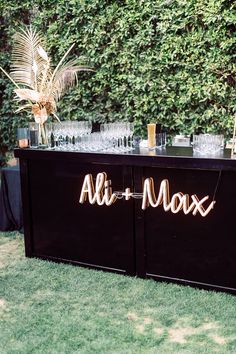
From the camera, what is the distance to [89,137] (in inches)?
178

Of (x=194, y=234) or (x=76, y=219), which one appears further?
(x=76, y=219)

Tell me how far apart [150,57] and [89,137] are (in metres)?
1.15

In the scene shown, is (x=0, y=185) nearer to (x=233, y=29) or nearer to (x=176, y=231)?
(x=176, y=231)

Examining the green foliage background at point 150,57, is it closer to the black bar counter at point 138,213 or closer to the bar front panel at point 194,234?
the black bar counter at point 138,213

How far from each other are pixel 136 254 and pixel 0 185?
2290mm

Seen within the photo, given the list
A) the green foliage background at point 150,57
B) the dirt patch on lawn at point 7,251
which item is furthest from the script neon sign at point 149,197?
the green foliage background at point 150,57

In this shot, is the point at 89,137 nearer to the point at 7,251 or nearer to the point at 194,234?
the point at 194,234

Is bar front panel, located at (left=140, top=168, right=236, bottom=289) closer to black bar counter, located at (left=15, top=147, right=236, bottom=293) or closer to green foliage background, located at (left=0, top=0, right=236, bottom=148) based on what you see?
black bar counter, located at (left=15, top=147, right=236, bottom=293)

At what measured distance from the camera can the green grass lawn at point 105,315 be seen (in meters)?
3.16

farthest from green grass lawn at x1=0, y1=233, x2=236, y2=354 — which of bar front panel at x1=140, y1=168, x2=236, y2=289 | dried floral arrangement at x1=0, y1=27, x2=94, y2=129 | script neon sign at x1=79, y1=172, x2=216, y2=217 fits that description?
dried floral arrangement at x1=0, y1=27, x2=94, y2=129

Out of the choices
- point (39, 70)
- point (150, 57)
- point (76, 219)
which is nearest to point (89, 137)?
point (76, 219)

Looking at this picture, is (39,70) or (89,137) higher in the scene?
(39,70)

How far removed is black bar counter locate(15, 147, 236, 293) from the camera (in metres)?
3.84

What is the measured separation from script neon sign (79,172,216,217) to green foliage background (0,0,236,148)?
4.00 ft
